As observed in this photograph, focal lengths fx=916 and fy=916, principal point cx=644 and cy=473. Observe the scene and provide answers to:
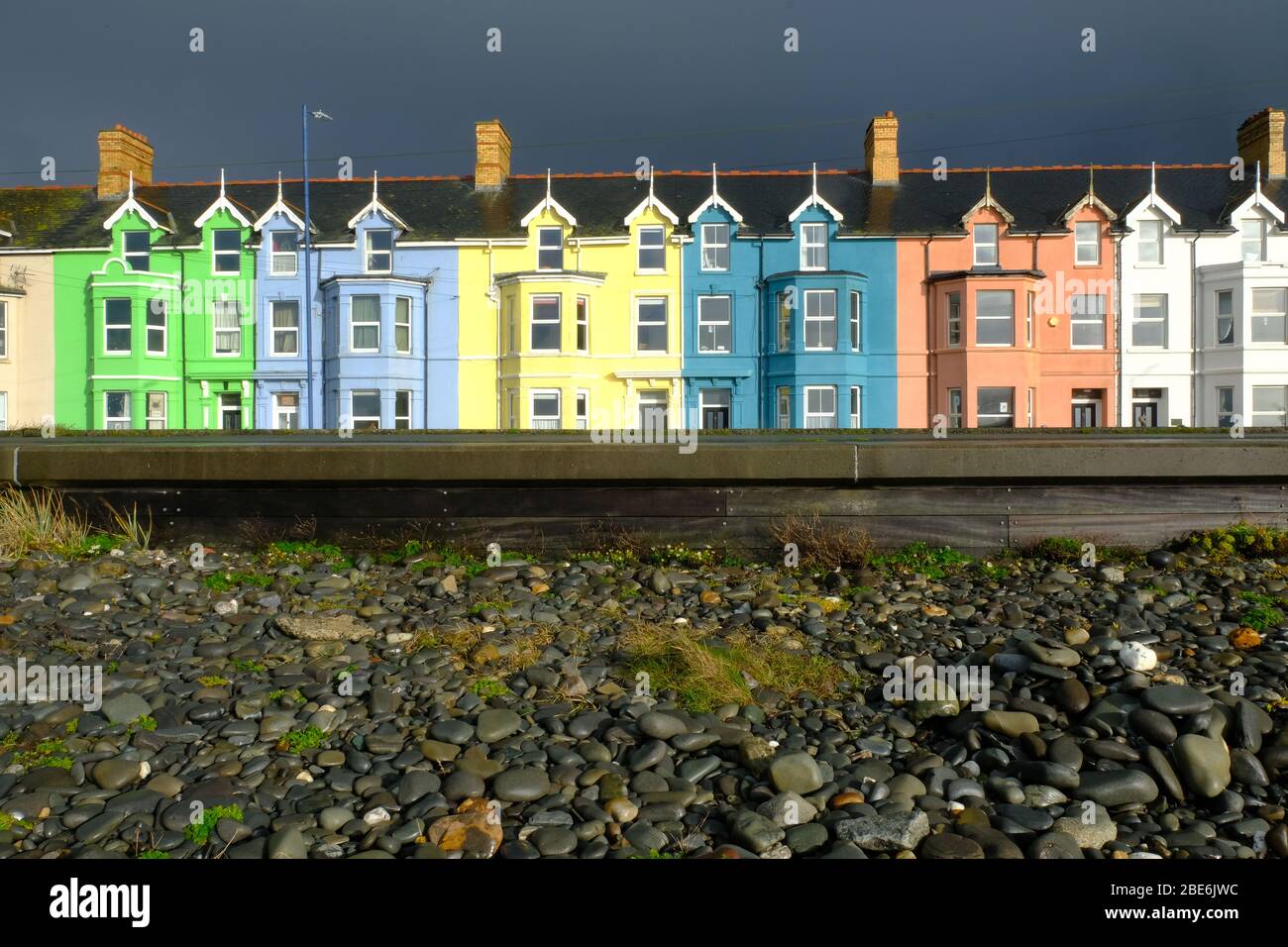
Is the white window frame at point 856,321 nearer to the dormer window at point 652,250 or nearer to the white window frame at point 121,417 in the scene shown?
the dormer window at point 652,250

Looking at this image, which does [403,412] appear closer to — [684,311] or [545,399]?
[545,399]

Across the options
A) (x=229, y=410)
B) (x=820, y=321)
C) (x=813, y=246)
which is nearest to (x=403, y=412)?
(x=229, y=410)

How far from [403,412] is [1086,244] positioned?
2477cm

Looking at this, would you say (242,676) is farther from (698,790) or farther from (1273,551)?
(1273,551)

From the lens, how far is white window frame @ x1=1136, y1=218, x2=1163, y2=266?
1264 inches

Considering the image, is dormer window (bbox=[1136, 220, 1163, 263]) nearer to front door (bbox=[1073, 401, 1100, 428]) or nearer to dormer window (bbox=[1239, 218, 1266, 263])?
dormer window (bbox=[1239, 218, 1266, 263])

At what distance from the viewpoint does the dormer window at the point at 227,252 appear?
108ft

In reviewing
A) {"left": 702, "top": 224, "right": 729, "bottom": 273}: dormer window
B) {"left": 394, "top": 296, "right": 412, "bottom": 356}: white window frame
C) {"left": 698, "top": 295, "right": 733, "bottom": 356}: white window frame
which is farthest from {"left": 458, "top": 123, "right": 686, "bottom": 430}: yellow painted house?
{"left": 394, "top": 296, "right": 412, "bottom": 356}: white window frame

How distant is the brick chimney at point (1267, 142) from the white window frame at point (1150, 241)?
4608 mm

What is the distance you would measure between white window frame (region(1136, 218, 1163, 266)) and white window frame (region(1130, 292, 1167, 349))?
1.09 meters

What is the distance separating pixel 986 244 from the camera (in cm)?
3194

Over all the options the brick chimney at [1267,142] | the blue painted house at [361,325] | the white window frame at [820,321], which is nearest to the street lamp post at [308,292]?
the blue painted house at [361,325]

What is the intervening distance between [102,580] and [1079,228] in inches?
1296

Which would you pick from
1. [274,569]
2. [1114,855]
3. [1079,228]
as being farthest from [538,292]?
[1114,855]
